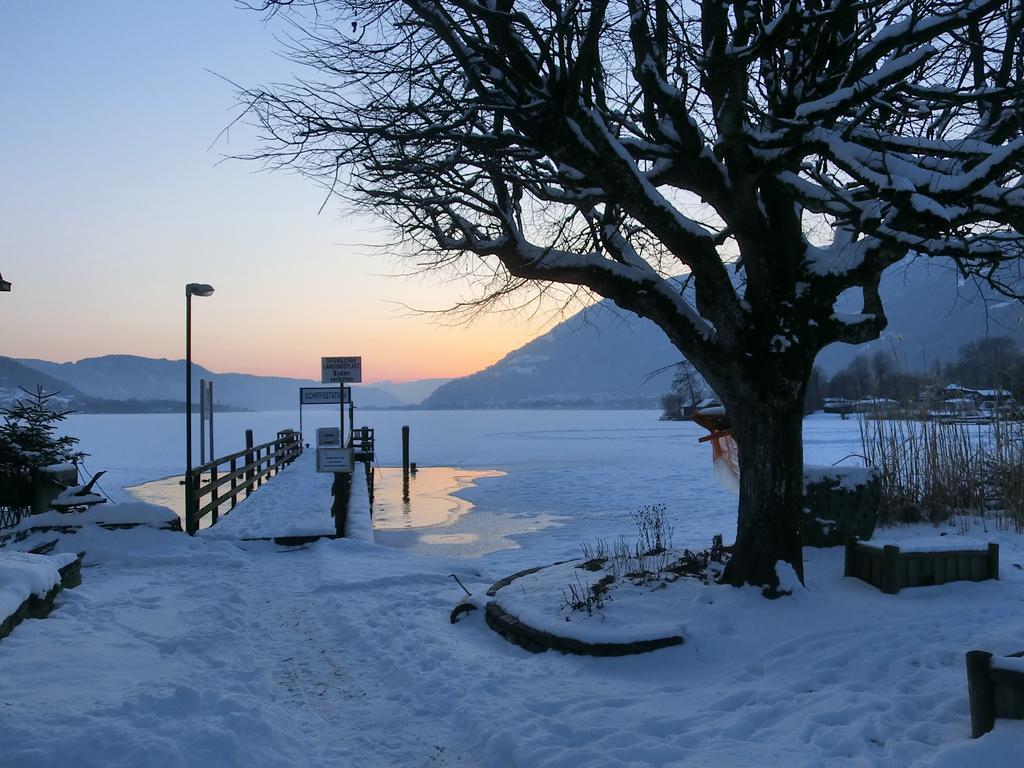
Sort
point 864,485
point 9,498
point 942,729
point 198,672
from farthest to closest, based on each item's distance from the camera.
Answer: point 9,498 < point 864,485 < point 198,672 < point 942,729

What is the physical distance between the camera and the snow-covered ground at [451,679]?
386 cm

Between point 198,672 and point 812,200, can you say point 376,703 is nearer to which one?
point 198,672

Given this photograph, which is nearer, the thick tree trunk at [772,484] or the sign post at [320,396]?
the thick tree trunk at [772,484]

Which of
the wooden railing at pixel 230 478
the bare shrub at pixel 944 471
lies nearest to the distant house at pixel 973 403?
the bare shrub at pixel 944 471

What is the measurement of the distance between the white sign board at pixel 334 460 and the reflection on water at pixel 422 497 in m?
2.38

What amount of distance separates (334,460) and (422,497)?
30.5ft

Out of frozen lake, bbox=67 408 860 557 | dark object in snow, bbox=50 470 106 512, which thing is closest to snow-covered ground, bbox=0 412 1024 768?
dark object in snow, bbox=50 470 106 512

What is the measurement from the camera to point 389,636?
6.50m

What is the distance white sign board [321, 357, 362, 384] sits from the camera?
1583 centimetres

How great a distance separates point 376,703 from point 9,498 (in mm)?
8200

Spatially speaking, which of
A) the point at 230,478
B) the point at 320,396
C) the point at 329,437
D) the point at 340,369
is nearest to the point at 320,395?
the point at 320,396

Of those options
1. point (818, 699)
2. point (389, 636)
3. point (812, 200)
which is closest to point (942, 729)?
point (818, 699)

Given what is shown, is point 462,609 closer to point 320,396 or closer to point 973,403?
point 973,403

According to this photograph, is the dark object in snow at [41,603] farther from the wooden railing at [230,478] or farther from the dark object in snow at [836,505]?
the dark object in snow at [836,505]
